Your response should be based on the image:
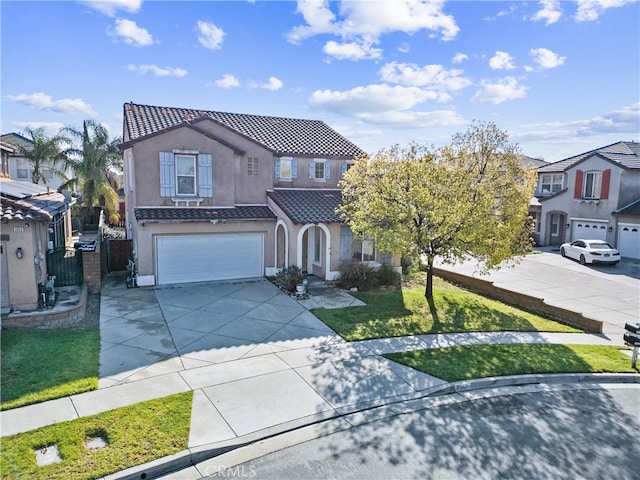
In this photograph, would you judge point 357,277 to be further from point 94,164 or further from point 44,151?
point 44,151

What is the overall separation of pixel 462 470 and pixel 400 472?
99 cm

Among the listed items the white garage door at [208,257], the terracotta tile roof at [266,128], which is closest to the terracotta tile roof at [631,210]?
the terracotta tile roof at [266,128]

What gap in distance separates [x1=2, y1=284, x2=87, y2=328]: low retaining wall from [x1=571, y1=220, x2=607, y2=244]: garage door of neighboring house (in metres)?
29.8

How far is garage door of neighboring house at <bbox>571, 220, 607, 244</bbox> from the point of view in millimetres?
27719

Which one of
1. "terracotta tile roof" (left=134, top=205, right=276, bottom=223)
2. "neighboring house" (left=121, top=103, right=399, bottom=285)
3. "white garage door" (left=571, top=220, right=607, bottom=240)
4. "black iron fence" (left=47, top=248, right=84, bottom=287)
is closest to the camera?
"black iron fence" (left=47, top=248, right=84, bottom=287)

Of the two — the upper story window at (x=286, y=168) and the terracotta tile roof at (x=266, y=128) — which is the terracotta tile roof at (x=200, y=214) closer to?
the upper story window at (x=286, y=168)

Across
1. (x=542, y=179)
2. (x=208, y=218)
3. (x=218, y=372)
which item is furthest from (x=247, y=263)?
(x=542, y=179)

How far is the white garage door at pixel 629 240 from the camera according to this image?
25.9m

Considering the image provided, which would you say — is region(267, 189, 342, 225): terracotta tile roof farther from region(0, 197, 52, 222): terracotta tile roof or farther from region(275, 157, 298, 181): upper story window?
region(0, 197, 52, 222): terracotta tile roof

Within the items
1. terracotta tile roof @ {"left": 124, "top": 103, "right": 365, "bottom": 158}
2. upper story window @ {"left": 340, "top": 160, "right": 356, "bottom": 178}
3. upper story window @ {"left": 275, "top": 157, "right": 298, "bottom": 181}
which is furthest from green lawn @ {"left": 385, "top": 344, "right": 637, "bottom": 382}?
terracotta tile roof @ {"left": 124, "top": 103, "right": 365, "bottom": 158}

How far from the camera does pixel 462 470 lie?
6.48 metres

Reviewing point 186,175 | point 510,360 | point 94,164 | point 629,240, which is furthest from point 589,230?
point 94,164

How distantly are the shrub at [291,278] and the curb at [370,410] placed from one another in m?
8.05

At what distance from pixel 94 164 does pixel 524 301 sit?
1137 inches
